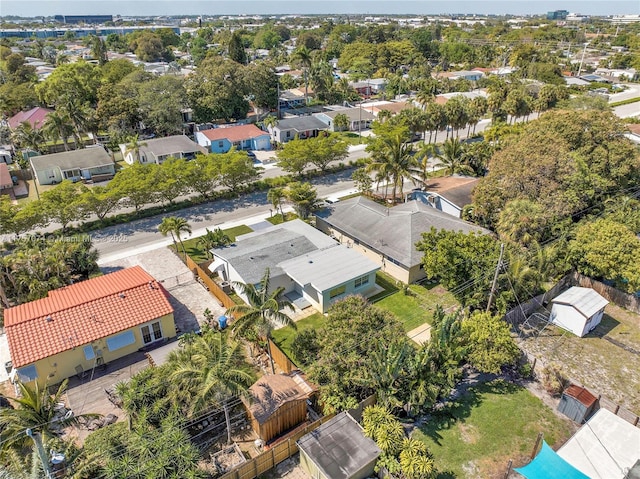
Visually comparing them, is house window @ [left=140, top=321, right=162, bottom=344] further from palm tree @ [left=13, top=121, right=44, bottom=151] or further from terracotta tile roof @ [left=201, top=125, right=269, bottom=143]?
palm tree @ [left=13, top=121, right=44, bottom=151]

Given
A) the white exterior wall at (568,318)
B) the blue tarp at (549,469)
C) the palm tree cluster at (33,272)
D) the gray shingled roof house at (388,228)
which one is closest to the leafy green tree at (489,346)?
the blue tarp at (549,469)

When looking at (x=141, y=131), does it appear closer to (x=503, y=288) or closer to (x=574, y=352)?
(x=503, y=288)

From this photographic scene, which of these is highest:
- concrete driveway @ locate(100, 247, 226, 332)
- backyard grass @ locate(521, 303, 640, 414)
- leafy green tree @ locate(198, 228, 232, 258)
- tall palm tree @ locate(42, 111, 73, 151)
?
tall palm tree @ locate(42, 111, 73, 151)

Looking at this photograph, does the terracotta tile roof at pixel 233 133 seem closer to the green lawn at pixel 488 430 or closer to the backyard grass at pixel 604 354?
the backyard grass at pixel 604 354

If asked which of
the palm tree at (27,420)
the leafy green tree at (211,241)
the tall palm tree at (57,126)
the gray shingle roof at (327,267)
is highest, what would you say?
the tall palm tree at (57,126)

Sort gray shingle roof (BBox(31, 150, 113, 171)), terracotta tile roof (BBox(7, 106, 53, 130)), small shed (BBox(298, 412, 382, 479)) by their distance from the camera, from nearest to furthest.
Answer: small shed (BBox(298, 412, 382, 479)), gray shingle roof (BBox(31, 150, 113, 171)), terracotta tile roof (BBox(7, 106, 53, 130))

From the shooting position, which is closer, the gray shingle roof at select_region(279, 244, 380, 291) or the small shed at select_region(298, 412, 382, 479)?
the small shed at select_region(298, 412, 382, 479)

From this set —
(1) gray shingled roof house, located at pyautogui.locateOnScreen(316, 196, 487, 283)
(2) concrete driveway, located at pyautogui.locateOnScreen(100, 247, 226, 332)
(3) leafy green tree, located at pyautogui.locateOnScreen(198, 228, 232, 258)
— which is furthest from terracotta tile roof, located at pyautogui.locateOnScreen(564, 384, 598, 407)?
(3) leafy green tree, located at pyautogui.locateOnScreen(198, 228, 232, 258)
